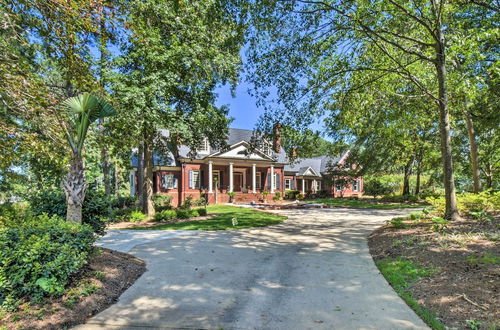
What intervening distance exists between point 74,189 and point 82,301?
8.05 ft

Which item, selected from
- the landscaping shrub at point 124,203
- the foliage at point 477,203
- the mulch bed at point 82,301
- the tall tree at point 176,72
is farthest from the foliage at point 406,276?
the landscaping shrub at point 124,203

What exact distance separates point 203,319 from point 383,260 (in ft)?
13.4

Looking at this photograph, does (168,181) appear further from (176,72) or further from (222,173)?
(176,72)

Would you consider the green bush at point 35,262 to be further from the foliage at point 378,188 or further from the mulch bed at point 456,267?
the foliage at point 378,188

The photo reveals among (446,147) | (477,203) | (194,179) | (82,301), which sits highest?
(446,147)

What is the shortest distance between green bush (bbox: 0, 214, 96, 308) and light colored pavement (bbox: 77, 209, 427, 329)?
30.8 inches

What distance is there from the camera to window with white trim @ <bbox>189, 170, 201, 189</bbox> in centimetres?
2578

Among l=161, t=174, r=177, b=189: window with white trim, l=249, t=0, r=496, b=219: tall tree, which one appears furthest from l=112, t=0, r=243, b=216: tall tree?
l=161, t=174, r=177, b=189: window with white trim

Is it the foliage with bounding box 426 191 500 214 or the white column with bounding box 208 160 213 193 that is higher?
the white column with bounding box 208 160 213 193

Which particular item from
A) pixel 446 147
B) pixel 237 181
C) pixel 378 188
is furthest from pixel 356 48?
pixel 378 188

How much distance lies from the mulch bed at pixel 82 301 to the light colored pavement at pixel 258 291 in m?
0.18

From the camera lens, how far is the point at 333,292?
4148 millimetres

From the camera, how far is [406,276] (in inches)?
181

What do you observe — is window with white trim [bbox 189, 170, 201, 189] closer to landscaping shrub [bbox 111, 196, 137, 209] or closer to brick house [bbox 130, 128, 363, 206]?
brick house [bbox 130, 128, 363, 206]
